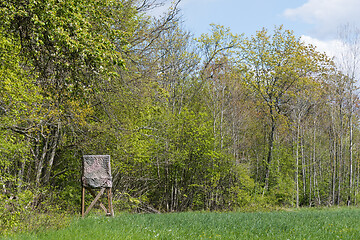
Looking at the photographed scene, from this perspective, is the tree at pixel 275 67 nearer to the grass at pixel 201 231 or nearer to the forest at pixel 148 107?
the forest at pixel 148 107

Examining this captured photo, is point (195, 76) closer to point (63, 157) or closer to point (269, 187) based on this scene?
point (269, 187)

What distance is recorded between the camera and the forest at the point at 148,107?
761 cm

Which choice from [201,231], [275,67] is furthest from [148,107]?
[275,67]

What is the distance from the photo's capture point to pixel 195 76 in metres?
26.6

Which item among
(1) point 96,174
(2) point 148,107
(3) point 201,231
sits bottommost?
(3) point 201,231

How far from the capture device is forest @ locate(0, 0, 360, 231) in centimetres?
761

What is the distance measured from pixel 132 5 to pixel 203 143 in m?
9.55

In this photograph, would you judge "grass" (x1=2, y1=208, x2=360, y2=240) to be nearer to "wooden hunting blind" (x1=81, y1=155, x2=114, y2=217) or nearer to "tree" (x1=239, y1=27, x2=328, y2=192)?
"wooden hunting blind" (x1=81, y1=155, x2=114, y2=217)

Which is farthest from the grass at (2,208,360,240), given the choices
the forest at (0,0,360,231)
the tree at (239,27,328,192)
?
the tree at (239,27,328,192)

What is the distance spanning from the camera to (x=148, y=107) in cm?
1625

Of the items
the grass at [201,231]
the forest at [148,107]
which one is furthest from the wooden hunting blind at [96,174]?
the grass at [201,231]

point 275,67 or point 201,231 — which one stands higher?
point 275,67

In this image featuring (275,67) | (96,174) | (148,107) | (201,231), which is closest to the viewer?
(201,231)

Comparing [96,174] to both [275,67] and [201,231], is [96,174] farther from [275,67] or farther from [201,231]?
[275,67]
